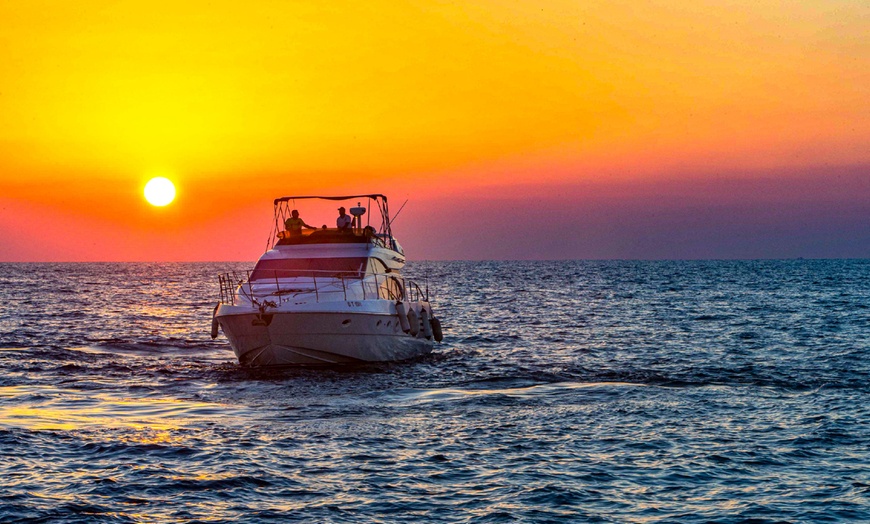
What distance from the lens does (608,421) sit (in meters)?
15.1

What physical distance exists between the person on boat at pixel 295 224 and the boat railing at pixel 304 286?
1777 millimetres

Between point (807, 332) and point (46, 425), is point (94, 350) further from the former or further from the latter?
point (807, 332)

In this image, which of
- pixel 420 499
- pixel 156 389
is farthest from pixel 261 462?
pixel 156 389

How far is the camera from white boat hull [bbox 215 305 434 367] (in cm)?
2094

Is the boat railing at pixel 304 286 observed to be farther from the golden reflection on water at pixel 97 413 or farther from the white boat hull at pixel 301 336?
the golden reflection on water at pixel 97 413

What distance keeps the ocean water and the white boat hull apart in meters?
0.40

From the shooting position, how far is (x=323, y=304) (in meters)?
21.1

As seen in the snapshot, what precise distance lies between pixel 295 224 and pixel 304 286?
362 cm

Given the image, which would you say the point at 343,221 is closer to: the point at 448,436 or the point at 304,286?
the point at 304,286

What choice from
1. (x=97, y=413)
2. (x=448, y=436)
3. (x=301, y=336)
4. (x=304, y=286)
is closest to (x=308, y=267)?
(x=304, y=286)

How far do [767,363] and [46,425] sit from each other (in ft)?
58.5

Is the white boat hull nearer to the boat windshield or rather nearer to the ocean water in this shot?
the ocean water

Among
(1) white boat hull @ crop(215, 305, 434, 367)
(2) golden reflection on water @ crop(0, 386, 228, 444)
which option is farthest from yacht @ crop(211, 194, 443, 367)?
(2) golden reflection on water @ crop(0, 386, 228, 444)

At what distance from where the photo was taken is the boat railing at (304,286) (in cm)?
2208
